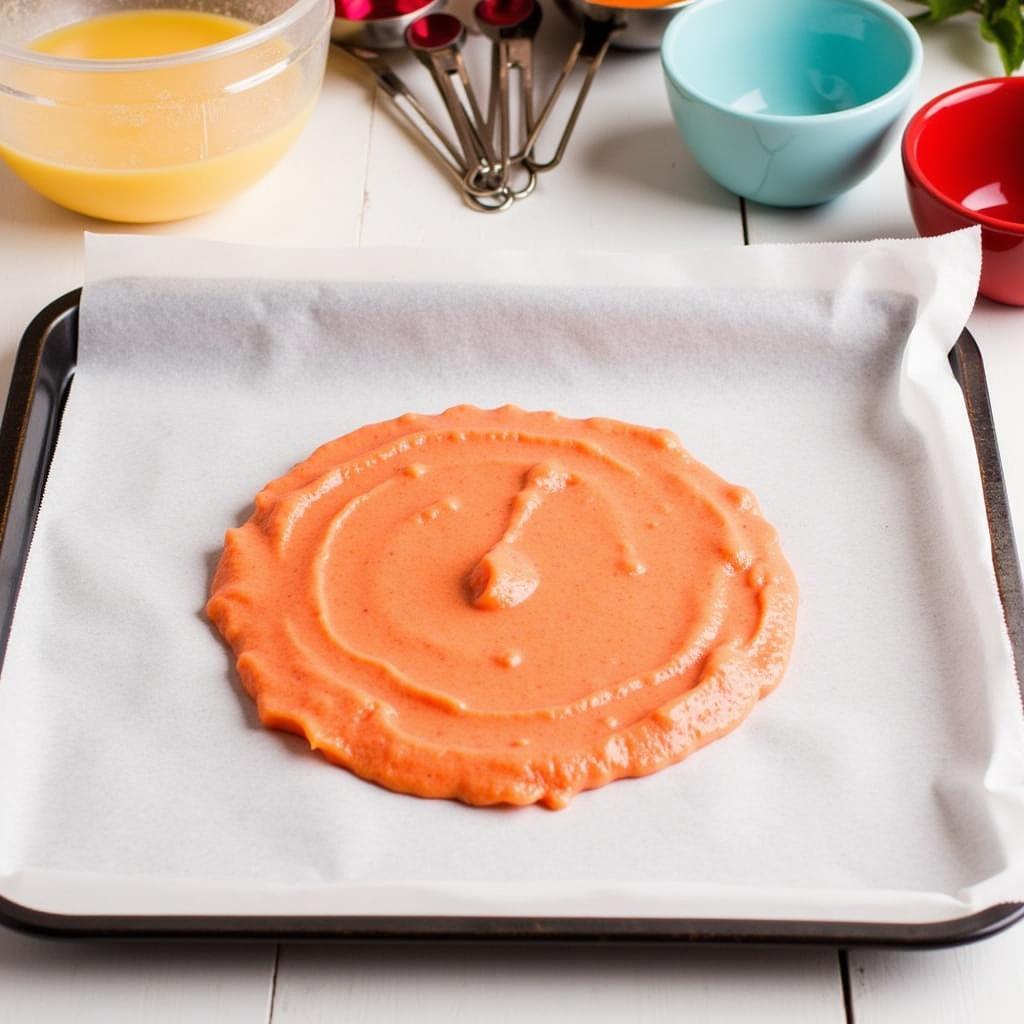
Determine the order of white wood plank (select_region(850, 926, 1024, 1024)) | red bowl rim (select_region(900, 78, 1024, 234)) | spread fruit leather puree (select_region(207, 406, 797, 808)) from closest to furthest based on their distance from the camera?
white wood plank (select_region(850, 926, 1024, 1024)), spread fruit leather puree (select_region(207, 406, 797, 808)), red bowl rim (select_region(900, 78, 1024, 234))

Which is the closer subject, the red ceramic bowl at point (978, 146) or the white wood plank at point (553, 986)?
the white wood plank at point (553, 986)

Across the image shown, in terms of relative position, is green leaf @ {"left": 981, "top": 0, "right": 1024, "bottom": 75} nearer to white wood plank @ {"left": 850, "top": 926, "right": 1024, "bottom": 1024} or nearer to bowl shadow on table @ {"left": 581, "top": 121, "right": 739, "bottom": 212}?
bowl shadow on table @ {"left": 581, "top": 121, "right": 739, "bottom": 212}

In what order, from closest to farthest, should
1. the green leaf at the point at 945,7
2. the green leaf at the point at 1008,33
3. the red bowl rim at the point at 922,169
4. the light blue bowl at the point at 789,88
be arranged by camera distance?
the red bowl rim at the point at 922,169, the light blue bowl at the point at 789,88, the green leaf at the point at 1008,33, the green leaf at the point at 945,7

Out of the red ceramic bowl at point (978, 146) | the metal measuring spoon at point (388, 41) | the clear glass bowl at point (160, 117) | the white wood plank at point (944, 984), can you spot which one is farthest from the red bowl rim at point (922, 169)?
the white wood plank at point (944, 984)

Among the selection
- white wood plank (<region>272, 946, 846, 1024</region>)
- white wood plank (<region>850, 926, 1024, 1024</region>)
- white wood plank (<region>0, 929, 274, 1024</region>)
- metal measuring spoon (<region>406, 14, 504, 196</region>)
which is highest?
metal measuring spoon (<region>406, 14, 504, 196</region>)

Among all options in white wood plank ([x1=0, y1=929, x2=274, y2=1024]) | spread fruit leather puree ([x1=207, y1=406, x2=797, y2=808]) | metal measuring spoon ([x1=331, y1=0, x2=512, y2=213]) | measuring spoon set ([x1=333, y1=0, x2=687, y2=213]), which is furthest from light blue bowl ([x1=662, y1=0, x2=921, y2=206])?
white wood plank ([x1=0, y1=929, x2=274, y2=1024])

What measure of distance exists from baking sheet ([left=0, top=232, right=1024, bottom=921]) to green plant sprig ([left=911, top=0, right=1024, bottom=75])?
27.1 inches

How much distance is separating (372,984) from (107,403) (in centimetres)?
100

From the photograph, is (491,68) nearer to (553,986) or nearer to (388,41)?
(388,41)

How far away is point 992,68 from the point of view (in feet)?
9.11

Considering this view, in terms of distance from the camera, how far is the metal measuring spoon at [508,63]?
100 inches

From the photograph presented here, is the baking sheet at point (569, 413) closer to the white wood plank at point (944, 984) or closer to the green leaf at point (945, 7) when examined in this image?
the white wood plank at point (944, 984)

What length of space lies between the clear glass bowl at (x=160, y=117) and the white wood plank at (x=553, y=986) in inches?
50.8

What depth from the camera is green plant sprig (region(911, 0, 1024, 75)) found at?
2660 mm
